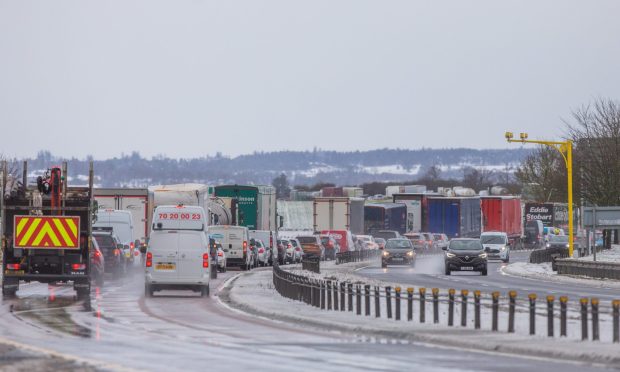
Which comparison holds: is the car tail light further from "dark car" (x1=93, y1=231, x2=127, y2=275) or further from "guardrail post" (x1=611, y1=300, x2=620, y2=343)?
"guardrail post" (x1=611, y1=300, x2=620, y2=343)

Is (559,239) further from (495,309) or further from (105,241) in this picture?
(495,309)

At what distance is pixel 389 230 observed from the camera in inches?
4235

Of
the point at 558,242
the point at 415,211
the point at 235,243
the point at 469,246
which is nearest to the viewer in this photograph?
the point at 469,246

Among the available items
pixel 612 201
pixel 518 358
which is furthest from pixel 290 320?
pixel 612 201

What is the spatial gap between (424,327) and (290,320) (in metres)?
3.70

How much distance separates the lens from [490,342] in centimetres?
2214

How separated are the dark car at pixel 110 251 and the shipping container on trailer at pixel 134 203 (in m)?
5.42

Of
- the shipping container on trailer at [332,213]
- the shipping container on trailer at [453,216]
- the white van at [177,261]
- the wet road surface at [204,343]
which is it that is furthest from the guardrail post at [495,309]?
the shipping container on trailer at [453,216]

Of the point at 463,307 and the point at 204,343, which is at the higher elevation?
the point at 463,307

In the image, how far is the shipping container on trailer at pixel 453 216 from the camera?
351ft

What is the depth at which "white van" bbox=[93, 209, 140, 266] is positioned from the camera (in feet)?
178

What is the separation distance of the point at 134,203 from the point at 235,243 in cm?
895

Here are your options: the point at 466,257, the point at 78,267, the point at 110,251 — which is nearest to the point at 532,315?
the point at 78,267

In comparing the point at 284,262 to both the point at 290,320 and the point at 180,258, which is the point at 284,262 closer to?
the point at 180,258
